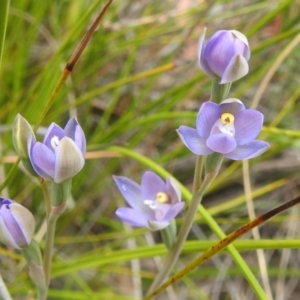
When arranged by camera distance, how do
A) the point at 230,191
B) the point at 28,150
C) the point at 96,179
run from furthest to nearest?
1. the point at 230,191
2. the point at 96,179
3. the point at 28,150

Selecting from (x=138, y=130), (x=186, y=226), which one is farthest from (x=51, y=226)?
(x=138, y=130)

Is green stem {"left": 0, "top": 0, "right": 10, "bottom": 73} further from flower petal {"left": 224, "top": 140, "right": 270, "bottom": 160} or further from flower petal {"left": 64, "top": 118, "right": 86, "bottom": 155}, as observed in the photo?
flower petal {"left": 224, "top": 140, "right": 270, "bottom": 160}

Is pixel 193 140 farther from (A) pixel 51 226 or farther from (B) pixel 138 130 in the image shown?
(B) pixel 138 130

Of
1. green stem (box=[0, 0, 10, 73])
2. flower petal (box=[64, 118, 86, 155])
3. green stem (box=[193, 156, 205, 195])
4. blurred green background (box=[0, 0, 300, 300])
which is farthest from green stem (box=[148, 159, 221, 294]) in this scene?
blurred green background (box=[0, 0, 300, 300])

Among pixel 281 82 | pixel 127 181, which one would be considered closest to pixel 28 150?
pixel 127 181

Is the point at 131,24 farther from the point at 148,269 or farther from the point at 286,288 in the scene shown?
the point at 286,288

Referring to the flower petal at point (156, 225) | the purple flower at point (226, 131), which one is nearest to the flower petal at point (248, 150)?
the purple flower at point (226, 131)

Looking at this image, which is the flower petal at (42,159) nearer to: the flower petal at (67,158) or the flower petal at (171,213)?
the flower petal at (67,158)
